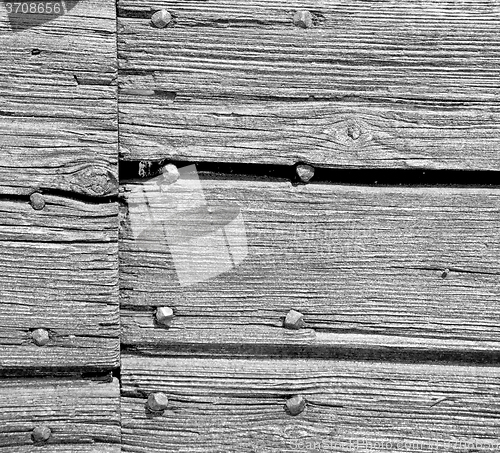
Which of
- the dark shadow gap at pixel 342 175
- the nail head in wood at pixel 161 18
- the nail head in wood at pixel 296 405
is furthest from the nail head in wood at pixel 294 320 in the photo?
the nail head in wood at pixel 161 18

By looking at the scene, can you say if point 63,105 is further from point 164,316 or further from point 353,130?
point 353,130

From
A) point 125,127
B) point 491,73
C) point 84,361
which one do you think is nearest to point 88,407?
point 84,361

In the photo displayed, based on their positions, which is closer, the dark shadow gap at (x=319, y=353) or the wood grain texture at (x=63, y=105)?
the wood grain texture at (x=63, y=105)

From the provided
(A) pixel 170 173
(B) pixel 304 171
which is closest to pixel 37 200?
(A) pixel 170 173

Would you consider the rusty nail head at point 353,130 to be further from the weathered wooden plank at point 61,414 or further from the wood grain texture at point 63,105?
the weathered wooden plank at point 61,414

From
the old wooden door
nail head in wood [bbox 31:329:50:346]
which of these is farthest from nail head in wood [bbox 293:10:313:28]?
nail head in wood [bbox 31:329:50:346]
